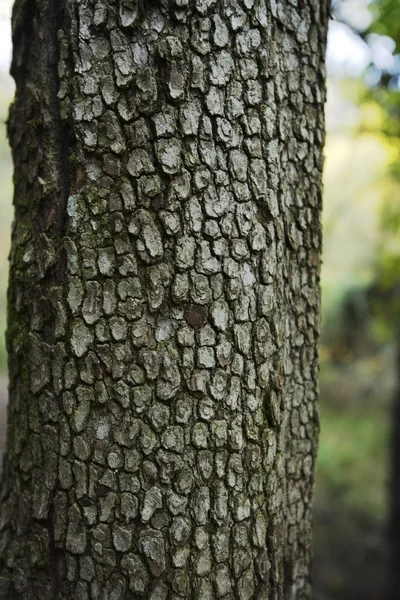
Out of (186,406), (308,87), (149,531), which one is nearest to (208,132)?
(308,87)

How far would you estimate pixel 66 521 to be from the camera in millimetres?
1450

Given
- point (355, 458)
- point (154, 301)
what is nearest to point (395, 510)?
point (355, 458)

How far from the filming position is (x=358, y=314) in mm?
9000

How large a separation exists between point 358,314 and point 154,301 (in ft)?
26.6

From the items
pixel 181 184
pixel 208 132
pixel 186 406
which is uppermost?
pixel 208 132

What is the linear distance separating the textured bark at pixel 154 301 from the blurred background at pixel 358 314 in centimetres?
95

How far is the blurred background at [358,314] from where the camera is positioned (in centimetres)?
436

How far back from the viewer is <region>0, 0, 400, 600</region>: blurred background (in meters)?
4.36

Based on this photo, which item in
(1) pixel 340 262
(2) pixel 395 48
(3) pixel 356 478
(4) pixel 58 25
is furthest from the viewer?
(1) pixel 340 262

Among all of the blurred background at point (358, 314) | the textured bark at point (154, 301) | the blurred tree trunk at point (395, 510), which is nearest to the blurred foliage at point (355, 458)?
the blurred background at point (358, 314)

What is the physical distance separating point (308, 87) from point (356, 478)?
25.5 ft

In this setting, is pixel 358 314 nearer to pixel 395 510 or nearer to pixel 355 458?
pixel 355 458

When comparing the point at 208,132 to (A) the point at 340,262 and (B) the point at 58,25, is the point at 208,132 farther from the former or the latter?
(A) the point at 340,262

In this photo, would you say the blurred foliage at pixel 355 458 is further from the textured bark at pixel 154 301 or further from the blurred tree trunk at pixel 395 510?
the textured bark at pixel 154 301
